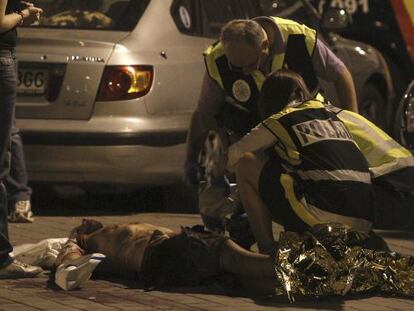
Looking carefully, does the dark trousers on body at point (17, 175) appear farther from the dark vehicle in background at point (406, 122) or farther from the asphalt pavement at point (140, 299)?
the dark vehicle in background at point (406, 122)

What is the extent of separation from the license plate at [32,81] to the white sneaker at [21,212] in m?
0.71

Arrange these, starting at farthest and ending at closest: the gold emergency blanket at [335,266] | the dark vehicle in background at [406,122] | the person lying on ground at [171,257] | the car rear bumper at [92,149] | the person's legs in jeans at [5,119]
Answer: the dark vehicle in background at [406,122] → the car rear bumper at [92,149] → the person's legs in jeans at [5,119] → the person lying on ground at [171,257] → the gold emergency blanket at [335,266]

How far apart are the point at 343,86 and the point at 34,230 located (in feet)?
7.02

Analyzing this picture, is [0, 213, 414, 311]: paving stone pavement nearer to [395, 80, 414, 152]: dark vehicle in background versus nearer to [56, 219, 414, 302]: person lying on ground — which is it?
[56, 219, 414, 302]: person lying on ground

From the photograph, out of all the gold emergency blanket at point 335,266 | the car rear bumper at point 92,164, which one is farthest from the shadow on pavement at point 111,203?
the gold emergency blanket at point 335,266

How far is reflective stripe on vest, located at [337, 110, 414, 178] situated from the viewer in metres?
8.12

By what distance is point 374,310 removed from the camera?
734cm

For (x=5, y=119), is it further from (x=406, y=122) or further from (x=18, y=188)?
(x=406, y=122)

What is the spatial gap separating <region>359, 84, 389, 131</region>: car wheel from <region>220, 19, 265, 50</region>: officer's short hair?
17.1 feet

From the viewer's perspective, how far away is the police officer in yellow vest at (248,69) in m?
8.13

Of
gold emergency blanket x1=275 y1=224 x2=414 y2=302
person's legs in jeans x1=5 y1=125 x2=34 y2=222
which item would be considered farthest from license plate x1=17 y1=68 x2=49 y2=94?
gold emergency blanket x1=275 y1=224 x2=414 y2=302

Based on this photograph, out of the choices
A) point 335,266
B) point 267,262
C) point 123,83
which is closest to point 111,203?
point 123,83

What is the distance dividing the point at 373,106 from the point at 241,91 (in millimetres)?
5317

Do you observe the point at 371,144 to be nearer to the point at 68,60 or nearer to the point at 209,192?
the point at 209,192
